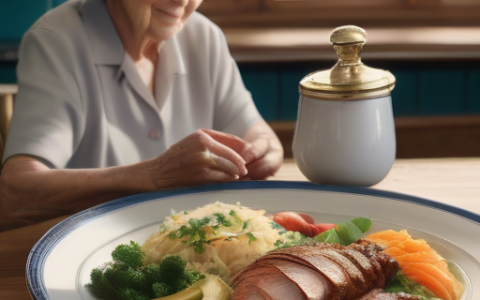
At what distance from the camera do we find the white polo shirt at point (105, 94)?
178 cm

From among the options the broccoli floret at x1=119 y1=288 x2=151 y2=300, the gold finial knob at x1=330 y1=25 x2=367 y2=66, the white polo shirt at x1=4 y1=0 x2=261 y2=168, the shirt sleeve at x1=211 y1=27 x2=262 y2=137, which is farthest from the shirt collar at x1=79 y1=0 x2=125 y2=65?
the broccoli floret at x1=119 y1=288 x2=151 y2=300

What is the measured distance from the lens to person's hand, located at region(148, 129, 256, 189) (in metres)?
1.45

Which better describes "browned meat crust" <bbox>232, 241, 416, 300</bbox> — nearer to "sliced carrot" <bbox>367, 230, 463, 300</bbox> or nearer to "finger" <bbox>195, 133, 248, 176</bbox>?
"sliced carrot" <bbox>367, 230, 463, 300</bbox>

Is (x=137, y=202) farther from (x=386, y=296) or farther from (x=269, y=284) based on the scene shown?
(x=386, y=296)

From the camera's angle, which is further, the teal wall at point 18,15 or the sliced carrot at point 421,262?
the teal wall at point 18,15

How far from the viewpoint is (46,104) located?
5.88 ft

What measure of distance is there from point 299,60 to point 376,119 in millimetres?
1826

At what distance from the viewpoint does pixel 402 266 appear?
3.56 feet

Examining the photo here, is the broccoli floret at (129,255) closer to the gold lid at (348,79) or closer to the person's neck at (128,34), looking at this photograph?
the gold lid at (348,79)

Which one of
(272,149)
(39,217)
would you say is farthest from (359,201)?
(39,217)

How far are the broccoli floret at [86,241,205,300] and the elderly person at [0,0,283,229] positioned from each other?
0.48m

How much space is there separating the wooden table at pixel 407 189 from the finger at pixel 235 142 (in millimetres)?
130

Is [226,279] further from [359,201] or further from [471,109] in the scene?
[471,109]

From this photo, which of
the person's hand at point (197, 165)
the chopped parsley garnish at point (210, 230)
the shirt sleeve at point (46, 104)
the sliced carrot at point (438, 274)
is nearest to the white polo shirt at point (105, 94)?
the shirt sleeve at point (46, 104)
